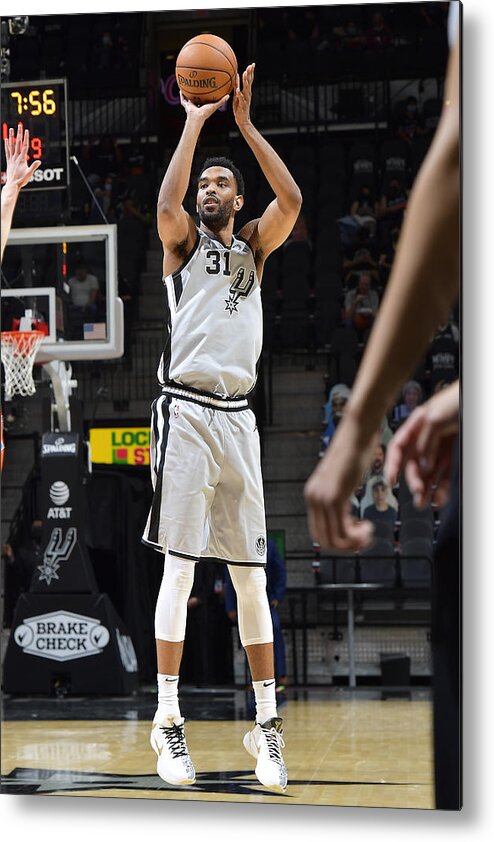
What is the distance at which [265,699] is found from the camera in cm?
→ 458

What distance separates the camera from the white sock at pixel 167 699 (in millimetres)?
4602

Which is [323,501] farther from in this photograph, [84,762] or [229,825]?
[84,762]

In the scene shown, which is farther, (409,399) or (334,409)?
(334,409)

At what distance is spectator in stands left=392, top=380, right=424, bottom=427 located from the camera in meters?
4.18

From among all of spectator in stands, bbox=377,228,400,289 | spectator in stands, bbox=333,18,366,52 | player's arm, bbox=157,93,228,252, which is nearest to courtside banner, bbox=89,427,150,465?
player's arm, bbox=157,93,228,252

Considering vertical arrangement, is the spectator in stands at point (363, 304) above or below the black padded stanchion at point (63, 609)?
above

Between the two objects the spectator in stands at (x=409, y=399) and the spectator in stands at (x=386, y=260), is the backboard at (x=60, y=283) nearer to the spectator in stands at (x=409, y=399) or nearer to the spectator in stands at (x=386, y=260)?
the spectator in stands at (x=386, y=260)

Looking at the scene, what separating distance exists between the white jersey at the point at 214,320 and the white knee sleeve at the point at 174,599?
69 cm

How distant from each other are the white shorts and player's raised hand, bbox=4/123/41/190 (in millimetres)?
1247

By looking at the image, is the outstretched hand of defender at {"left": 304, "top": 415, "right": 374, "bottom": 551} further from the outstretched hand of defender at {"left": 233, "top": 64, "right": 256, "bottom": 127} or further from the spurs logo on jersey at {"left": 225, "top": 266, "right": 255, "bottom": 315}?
the outstretched hand of defender at {"left": 233, "top": 64, "right": 256, "bottom": 127}

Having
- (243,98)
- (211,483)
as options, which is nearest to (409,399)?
(211,483)

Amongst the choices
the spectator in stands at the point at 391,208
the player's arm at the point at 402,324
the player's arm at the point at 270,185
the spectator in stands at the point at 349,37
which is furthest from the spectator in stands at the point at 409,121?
the player's arm at the point at 402,324

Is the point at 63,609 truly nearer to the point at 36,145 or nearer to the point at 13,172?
the point at 13,172

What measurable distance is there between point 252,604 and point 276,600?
0.19 metres
